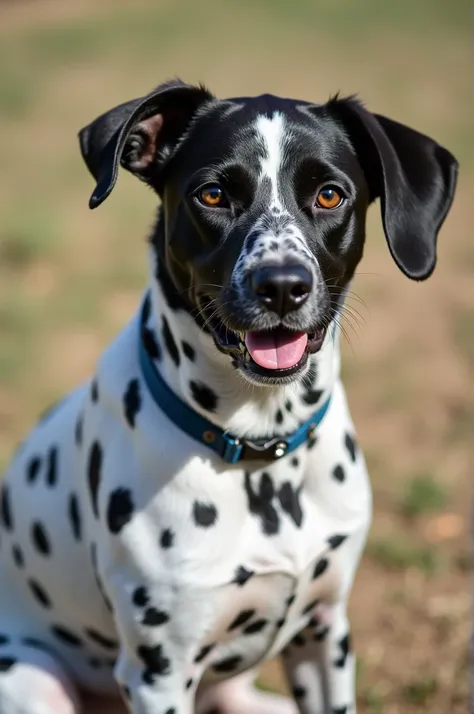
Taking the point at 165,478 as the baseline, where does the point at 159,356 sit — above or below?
above

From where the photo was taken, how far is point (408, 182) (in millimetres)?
3293

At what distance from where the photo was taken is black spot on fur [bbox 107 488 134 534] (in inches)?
131

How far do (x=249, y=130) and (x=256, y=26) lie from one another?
1119 centimetres

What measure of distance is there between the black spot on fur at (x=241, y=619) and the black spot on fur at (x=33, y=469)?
0.90 meters

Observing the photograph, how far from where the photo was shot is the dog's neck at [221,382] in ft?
10.8

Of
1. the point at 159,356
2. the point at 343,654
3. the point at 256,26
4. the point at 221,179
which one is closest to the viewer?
the point at 221,179

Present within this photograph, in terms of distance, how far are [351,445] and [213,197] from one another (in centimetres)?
95

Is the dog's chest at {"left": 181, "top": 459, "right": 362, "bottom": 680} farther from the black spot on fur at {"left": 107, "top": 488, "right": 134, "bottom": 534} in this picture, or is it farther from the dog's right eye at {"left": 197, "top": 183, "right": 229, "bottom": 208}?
the dog's right eye at {"left": 197, "top": 183, "right": 229, "bottom": 208}

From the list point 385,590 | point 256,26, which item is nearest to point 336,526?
point 385,590

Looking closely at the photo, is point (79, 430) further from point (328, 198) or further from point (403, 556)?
point (403, 556)

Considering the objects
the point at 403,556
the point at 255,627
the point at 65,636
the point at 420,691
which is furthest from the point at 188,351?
the point at 403,556

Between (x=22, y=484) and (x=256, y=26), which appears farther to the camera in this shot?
(x=256, y=26)

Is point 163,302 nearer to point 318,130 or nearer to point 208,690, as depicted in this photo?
point 318,130

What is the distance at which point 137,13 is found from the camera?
14320 mm
